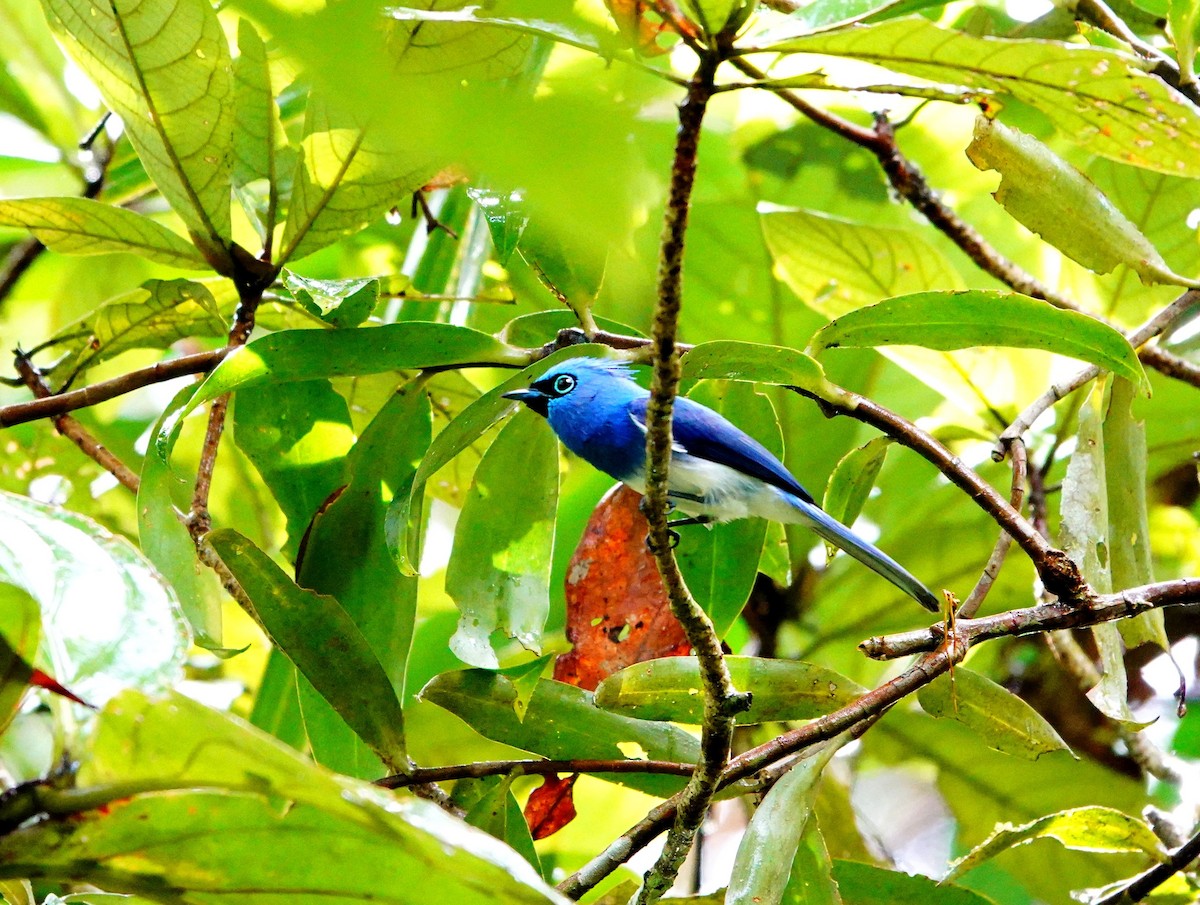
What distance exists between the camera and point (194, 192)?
1.53 meters

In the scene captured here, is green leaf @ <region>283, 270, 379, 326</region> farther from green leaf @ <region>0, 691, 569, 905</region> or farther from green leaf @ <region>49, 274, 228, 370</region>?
green leaf @ <region>0, 691, 569, 905</region>

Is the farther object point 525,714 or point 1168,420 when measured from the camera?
point 1168,420

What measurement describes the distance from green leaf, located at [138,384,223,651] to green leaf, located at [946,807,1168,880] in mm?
1018

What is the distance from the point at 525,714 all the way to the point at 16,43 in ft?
7.11

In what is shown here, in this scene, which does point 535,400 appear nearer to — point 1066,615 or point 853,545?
point 853,545

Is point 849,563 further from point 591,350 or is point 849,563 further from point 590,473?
point 591,350

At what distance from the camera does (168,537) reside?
141 centimetres

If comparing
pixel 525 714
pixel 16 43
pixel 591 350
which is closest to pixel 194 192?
pixel 591 350

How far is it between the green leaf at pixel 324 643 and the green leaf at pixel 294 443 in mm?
256

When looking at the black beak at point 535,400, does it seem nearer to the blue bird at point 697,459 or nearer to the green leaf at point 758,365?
the blue bird at point 697,459

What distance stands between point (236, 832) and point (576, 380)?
116 cm

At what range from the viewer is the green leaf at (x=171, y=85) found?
55.2 inches

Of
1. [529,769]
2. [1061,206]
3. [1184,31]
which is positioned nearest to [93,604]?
[529,769]

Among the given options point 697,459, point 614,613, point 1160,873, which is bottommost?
point 1160,873
